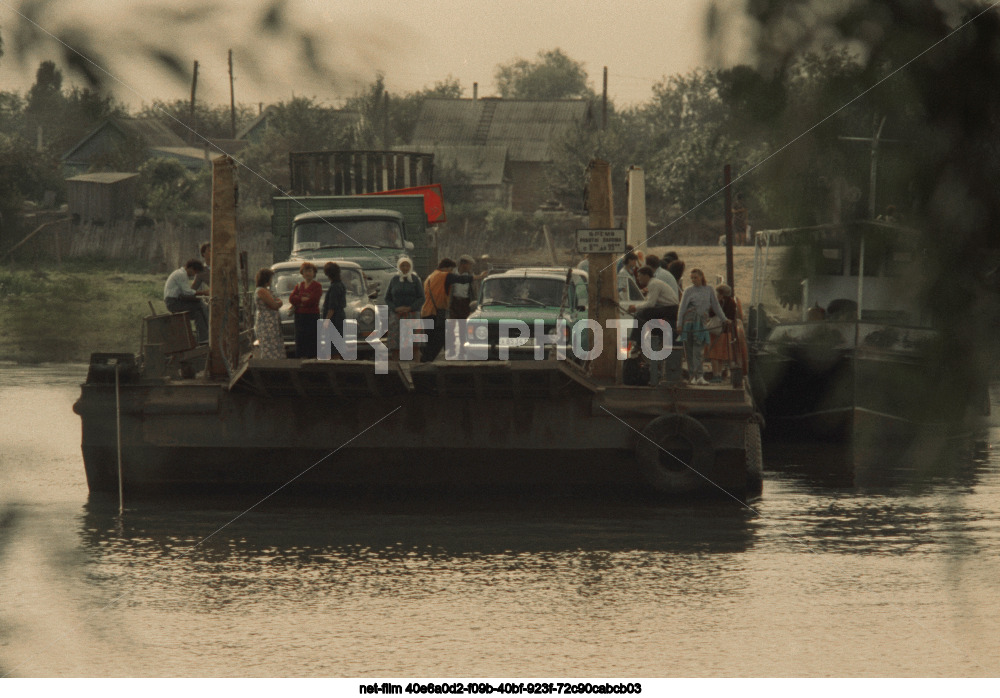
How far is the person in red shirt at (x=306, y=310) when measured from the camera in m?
15.2

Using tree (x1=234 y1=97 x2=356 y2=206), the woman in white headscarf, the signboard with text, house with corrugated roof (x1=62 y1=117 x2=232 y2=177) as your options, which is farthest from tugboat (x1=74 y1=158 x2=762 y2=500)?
house with corrugated roof (x1=62 y1=117 x2=232 y2=177)

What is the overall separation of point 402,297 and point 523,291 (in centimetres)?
202

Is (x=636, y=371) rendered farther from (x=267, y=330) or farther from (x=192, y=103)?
(x=192, y=103)

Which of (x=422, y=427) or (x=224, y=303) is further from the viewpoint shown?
(x=422, y=427)

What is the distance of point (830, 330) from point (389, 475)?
1263 cm

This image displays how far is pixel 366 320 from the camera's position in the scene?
17.8m

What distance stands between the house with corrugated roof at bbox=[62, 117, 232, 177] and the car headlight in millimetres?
15902

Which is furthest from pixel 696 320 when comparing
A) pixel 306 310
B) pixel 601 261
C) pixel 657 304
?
pixel 306 310

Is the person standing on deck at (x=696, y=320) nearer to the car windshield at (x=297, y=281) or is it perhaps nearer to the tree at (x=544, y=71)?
the car windshield at (x=297, y=281)

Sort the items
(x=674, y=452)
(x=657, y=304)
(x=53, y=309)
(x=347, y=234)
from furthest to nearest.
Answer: (x=347, y=234) < (x=657, y=304) < (x=674, y=452) < (x=53, y=309)

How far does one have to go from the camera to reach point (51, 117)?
1.62m

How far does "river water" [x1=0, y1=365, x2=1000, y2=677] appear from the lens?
3438 millimetres

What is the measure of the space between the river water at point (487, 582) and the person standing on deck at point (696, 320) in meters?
1.90

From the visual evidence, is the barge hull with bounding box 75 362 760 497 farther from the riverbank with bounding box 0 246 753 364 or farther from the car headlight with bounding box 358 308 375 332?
the riverbank with bounding box 0 246 753 364
